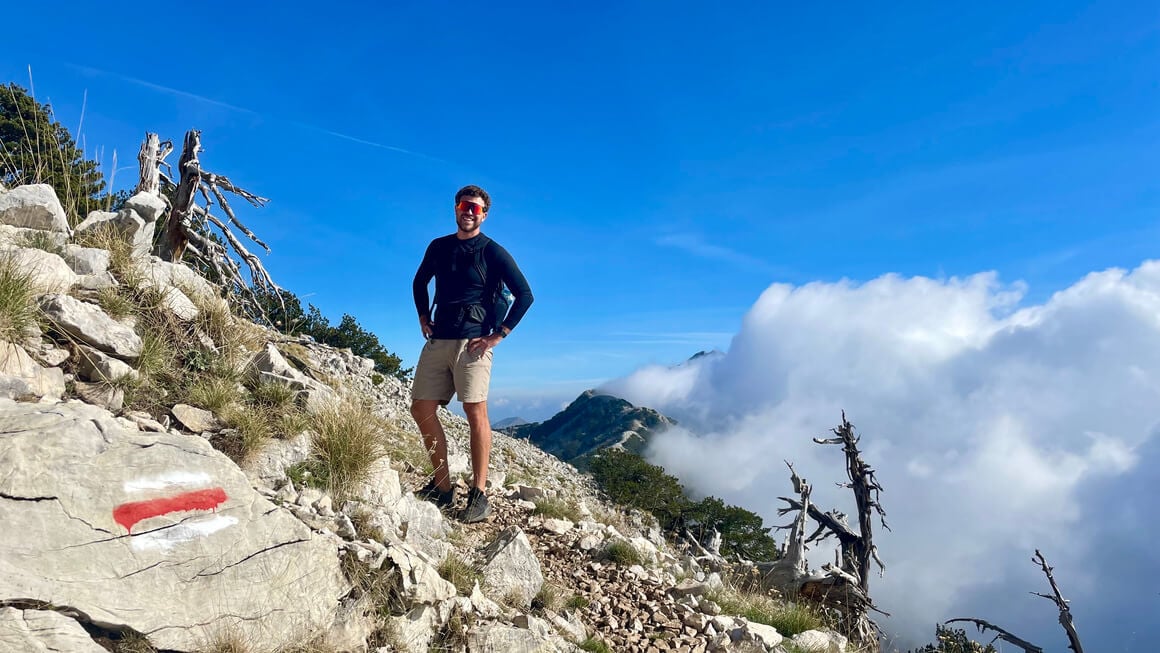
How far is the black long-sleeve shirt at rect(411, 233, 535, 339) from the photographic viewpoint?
18.5ft

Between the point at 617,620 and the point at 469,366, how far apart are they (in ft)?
8.91

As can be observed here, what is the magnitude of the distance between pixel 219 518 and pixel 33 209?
5.02 metres

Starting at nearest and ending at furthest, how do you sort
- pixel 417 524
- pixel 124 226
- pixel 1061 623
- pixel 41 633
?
1. pixel 41 633
2. pixel 417 524
3. pixel 124 226
4. pixel 1061 623

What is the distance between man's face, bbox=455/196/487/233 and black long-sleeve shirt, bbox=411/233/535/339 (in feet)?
0.43

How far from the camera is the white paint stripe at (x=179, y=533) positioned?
318 centimetres

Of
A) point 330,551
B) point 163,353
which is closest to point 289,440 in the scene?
point 163,353

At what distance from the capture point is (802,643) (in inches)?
243

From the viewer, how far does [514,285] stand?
18.6ft

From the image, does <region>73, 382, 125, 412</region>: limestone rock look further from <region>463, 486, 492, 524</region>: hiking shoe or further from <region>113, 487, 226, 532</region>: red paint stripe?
<region>463, 486, 492, 524</region>: hiking shoe

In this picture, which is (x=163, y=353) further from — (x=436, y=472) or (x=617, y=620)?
(x=617, y=620)

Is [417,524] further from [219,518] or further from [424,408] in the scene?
[219,518]

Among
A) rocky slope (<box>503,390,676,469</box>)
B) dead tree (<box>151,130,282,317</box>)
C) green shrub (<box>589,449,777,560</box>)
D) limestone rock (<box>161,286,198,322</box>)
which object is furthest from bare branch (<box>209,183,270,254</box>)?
rocky slope (<box>503,390,676,469</box>)

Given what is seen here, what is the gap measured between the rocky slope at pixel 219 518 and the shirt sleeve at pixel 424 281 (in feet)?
4.15

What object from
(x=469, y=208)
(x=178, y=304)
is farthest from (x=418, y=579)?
(x=178, y=304)
